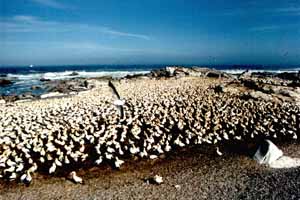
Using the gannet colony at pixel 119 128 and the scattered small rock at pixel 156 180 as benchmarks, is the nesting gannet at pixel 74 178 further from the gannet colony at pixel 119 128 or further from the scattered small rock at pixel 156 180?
the scattered small rock at pixel 156 180

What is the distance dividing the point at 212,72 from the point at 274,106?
75.4ft

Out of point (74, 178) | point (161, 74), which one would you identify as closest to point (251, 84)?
point (161, 74)

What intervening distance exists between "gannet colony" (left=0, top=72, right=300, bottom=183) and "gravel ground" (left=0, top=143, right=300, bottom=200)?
0.49m

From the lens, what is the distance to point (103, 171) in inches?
448

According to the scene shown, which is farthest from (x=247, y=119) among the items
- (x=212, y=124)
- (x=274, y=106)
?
(x=274, y=106)

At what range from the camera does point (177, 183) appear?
34.4 feet

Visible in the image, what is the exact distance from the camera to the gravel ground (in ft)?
31.8

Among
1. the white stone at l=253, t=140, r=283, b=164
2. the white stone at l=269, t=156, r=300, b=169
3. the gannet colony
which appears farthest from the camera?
the gannet colony

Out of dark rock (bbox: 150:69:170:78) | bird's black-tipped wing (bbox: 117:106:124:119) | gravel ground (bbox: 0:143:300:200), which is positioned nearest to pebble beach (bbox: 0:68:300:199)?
gravel ground (bbox: 0:143:300:200)

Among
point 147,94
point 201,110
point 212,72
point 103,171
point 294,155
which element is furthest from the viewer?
point 212,72

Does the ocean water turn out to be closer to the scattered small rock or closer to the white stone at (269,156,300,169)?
the scattered small rock

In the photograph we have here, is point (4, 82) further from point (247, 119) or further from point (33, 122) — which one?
point (247, 119)

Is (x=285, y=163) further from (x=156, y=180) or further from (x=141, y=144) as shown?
(x=141, y=144)

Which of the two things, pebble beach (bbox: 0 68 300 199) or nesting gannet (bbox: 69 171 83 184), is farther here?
nesting gannet (bbox: 69 171 83 184)
